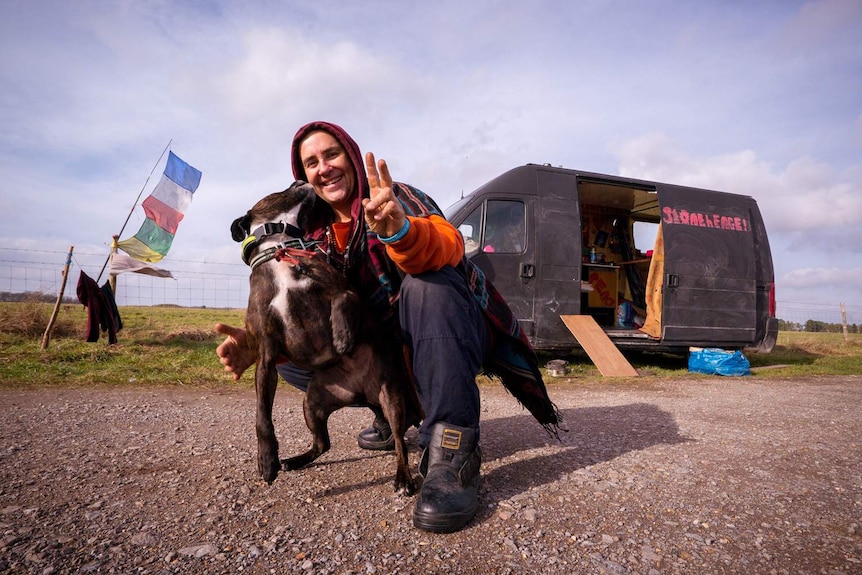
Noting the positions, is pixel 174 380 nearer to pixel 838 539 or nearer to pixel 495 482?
pixel 495 482

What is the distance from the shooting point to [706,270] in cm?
677

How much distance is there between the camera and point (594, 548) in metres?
1.42

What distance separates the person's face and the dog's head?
113mm

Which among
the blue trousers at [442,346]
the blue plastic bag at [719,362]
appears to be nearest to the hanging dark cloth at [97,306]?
the blue trousers at [442,346]

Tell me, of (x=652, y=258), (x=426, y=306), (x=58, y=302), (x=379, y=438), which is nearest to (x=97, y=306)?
(x=58, y=302)

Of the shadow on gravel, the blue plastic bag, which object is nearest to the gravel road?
the shadow on gravel

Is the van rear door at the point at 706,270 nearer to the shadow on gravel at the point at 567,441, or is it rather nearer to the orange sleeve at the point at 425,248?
the shadow on gravel at the point at 567,441

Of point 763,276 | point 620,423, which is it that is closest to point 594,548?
point 620,423

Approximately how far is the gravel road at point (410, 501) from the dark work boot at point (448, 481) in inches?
2.0

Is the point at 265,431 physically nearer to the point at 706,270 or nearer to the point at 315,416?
the point at 315,416

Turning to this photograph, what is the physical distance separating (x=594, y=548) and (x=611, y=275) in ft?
29.1

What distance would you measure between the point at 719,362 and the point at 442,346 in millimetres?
6586

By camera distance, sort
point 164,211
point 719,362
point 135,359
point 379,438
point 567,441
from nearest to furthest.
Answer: point 379,438, point 567,441, point 135,359, point 719,362, point 164,211

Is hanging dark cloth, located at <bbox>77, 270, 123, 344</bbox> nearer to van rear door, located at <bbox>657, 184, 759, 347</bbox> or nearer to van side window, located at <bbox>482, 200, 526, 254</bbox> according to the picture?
van side window, located at <bbox>482, 200, 526, 254</bbox>
